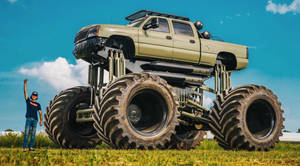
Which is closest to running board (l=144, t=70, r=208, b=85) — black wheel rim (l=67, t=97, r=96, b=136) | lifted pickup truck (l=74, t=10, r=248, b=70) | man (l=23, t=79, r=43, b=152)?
lifted pickup truck (l=74, t=10, r=248, b=70)

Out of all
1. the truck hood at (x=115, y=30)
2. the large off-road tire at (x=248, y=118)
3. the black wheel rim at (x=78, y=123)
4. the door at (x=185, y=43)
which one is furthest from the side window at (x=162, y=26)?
the black wheel rim at (x=78, y=123)

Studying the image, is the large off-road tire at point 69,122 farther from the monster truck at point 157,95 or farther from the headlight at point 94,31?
the headlight at point 94,31

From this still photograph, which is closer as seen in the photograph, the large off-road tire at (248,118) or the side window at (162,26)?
the large off-road tire at (248,118)

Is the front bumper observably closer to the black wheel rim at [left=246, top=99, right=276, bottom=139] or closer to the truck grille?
the truck grille

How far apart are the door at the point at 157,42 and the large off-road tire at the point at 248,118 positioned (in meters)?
2.30

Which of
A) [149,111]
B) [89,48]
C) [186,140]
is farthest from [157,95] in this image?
[186,140]

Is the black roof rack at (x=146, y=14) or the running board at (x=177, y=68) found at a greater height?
the black roof rack at (x=146, y=14)

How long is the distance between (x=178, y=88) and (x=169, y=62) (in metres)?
1.16

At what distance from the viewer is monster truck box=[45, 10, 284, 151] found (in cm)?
1001

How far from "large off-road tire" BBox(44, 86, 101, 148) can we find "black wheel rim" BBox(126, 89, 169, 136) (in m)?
1.93

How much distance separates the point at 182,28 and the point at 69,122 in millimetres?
4752

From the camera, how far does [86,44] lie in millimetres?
11320

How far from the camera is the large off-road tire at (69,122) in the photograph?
40.2 feet

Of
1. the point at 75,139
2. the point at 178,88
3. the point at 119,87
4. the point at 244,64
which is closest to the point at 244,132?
the point at 178,88
